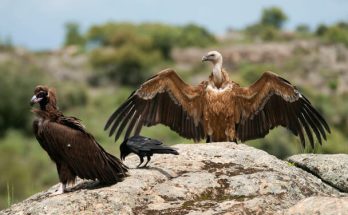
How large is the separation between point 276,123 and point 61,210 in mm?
6034

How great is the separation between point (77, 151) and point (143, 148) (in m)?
0.86

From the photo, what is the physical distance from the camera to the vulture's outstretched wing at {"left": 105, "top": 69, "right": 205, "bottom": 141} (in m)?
13.5

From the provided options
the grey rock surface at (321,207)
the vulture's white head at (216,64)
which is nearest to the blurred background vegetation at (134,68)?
the vulture's white head at (216,64)

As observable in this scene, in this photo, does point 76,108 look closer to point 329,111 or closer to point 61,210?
point 329,111

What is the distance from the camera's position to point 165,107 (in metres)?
13.7

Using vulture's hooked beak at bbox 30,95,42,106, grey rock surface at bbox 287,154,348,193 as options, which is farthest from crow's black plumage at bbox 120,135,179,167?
grey rock surface at bbox 287,154,348,193

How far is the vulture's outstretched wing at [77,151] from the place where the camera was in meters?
8.83

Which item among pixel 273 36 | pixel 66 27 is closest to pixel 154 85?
pixel 273 36

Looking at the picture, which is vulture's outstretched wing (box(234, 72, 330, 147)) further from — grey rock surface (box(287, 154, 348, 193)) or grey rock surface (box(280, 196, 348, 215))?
grey rock surface (box(280, 196, 348, 215))

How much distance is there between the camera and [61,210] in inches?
316

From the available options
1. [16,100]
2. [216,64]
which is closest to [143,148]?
[216,64]

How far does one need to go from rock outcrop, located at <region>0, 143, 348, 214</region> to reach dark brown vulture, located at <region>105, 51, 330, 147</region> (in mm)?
3320

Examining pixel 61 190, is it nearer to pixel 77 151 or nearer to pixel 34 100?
pixel 77 151

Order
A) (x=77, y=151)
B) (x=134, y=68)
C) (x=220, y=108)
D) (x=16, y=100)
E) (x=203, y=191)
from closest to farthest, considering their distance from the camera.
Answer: (x=203, y=191), (x=77, y=151), (x=220, y=108), (x=16, y=100), (x=134, y=68)
